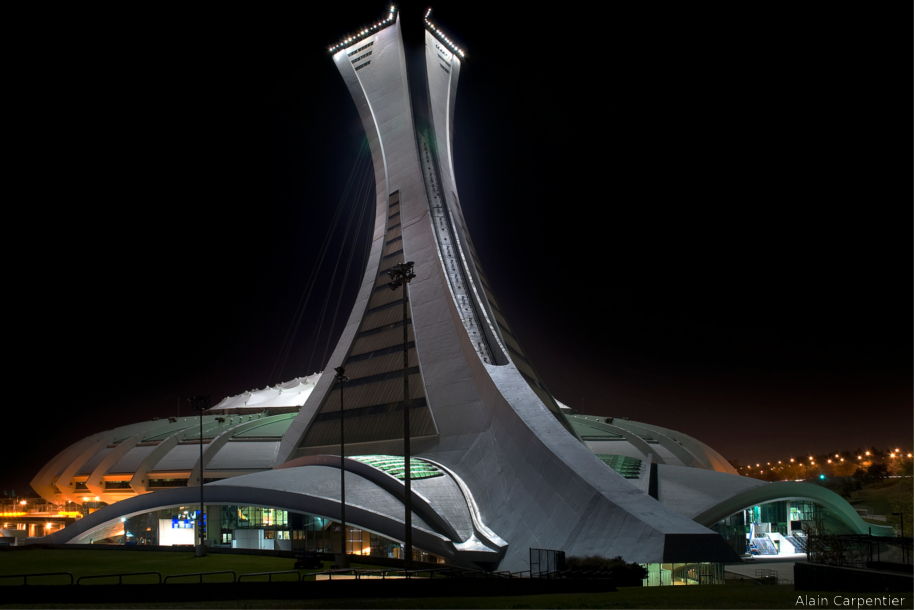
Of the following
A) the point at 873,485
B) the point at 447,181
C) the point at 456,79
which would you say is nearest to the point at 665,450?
the point at 447,181

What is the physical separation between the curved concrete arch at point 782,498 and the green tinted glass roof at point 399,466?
36.3ft

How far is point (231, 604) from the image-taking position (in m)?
15.2

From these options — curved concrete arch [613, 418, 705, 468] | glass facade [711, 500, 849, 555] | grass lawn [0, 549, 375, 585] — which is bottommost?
glass facade [711, 500, 849, 555]

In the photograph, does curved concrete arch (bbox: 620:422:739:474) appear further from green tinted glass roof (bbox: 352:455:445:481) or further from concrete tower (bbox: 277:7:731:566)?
green tinted glass roof (bbox: 352:455:445:481)

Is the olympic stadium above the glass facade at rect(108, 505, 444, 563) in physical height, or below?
above

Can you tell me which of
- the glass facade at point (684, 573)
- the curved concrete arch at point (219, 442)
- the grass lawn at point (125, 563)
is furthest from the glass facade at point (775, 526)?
the curved concrete arch at point (219, 442)

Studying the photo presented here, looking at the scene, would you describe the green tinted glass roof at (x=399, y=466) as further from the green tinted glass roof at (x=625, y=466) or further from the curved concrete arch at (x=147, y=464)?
the curved concrete arch at (x=147, y=464)

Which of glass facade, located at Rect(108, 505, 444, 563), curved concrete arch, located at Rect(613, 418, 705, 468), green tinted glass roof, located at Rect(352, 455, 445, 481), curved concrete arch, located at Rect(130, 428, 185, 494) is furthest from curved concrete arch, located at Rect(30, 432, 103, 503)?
curved concrete arch, located at Rect(613, 418, 705, 468)

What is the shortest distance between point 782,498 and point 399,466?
16623mm

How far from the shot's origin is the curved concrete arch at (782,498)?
3319 cm

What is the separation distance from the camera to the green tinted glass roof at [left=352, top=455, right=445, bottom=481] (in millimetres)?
32500

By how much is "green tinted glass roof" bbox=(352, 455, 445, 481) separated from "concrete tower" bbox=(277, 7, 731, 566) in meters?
1.08

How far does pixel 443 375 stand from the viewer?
38406 millimetres

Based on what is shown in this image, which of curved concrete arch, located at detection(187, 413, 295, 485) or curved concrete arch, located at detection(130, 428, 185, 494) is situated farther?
curved concrete arch, located at detection(130, 428, 185, 494)
